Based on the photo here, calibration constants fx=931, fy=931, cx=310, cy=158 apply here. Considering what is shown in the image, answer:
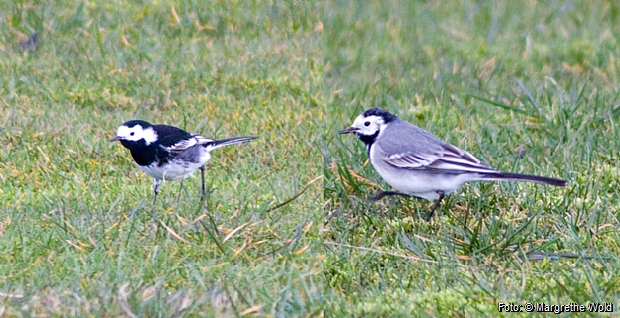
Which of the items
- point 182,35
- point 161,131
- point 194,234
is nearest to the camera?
point 194,234

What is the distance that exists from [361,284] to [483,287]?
0.52 metres

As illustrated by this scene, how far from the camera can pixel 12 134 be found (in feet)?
12.7

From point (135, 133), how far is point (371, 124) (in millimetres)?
1183

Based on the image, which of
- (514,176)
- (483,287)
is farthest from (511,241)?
(483,287)

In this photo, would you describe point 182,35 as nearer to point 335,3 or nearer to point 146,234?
point 146,234

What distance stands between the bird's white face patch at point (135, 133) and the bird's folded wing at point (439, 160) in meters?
1.13

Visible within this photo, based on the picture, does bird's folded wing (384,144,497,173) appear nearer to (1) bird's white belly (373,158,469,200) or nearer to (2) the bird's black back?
(1) bird's white belly (373,158,469,200)

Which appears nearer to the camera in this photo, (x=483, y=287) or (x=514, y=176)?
(x=483, y=287)

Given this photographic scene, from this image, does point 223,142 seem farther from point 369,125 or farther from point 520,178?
point 520,178

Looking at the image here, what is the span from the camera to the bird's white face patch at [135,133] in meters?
4.06

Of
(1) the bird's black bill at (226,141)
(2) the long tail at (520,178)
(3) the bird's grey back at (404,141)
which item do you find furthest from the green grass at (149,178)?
(2) the long tail at (520,178)

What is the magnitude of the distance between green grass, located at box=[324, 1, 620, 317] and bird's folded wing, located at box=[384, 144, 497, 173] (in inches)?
7.9

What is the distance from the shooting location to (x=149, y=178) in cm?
420

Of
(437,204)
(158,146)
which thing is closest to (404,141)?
(437,204)
